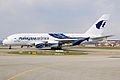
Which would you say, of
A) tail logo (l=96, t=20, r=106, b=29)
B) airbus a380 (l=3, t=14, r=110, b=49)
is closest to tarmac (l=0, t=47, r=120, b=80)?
airbus a380 (l=3, t=14, r=110, b=49)

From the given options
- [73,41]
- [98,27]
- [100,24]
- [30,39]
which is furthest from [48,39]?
[100,24]

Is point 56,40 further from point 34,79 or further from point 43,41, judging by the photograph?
point 34,79

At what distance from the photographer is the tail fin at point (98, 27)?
225ft

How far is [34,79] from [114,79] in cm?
394

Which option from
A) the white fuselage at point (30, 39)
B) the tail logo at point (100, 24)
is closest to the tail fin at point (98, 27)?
the tail logo at point (100, 24)

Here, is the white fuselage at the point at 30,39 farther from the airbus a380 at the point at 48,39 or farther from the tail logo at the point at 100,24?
the tail logo at the point at 100,24

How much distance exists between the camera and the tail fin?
68.4 meters

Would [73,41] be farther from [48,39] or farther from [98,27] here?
[98,27]

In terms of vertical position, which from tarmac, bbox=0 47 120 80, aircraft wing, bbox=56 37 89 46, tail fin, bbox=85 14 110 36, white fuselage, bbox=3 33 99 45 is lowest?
tarmac, bbox=0 47 120 80

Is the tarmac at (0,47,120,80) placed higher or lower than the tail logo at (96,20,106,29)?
lower

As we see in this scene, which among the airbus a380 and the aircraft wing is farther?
the airbus a380

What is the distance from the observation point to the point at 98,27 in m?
68.9

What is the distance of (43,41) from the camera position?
2495 inches

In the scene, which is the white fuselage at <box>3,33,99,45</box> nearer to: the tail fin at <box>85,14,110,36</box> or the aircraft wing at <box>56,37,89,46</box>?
the aircraft wing at <box>56,37,89,46</box>
